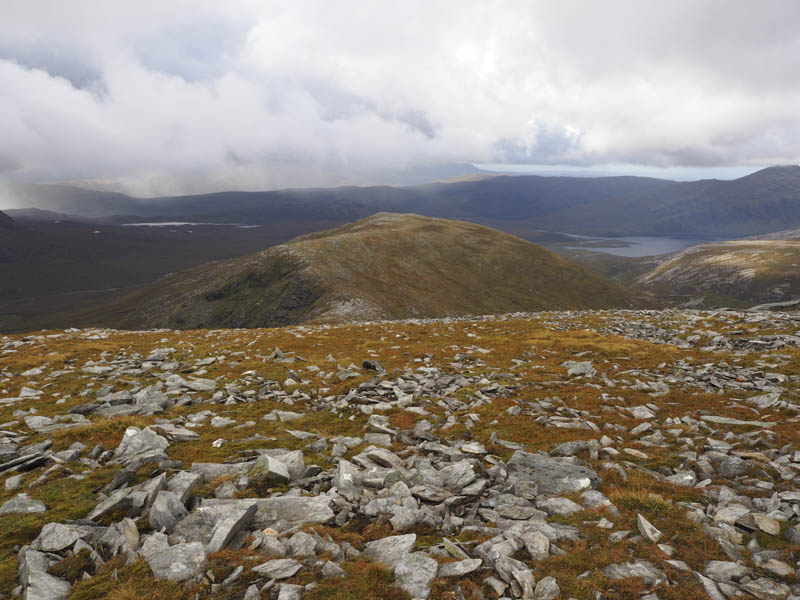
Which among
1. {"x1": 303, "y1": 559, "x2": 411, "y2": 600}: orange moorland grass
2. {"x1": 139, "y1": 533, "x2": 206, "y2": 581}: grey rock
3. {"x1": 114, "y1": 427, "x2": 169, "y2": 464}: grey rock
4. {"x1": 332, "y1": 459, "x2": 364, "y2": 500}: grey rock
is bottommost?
{"x1": 332, "y1": 459, "x2": 364, "y2": 500}: grey rock

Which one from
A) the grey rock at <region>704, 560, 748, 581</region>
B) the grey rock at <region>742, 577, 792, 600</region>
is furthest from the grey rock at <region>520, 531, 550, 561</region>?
the grey rock at <region>742, 577, 792, 600</region>

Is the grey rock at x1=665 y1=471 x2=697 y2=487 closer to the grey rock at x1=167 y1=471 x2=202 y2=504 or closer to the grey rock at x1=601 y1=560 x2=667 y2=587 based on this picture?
the grey rock at x1=601 y1=560 x2=667 y2=587

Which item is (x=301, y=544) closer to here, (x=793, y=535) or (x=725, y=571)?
(x=725, y=571)

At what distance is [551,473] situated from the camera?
437 inches

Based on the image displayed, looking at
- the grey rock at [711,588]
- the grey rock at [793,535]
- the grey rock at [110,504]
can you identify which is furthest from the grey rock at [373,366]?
the grey rock at [793,535]

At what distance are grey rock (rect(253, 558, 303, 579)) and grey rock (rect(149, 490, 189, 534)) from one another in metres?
2.65

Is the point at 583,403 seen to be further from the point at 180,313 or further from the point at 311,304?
the point at 180,313

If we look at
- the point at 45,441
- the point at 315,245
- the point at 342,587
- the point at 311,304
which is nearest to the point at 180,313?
the point at 315,245

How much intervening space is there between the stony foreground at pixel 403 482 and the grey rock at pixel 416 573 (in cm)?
3

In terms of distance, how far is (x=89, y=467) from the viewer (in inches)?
433

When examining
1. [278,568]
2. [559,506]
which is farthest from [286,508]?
[559,506]

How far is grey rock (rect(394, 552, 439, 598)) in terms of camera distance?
21.6 feet

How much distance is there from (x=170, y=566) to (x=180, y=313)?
607ft

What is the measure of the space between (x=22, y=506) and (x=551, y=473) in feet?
44.4
